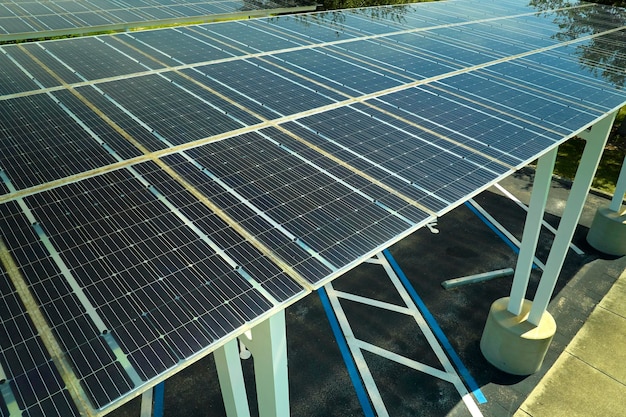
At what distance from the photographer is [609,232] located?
19688 mm

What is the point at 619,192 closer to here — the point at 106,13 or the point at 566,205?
the point at 566,205

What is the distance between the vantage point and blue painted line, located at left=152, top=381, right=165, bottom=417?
1285cm

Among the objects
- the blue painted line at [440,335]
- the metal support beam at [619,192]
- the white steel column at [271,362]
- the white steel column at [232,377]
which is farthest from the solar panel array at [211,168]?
the blue painted line at [440,335]

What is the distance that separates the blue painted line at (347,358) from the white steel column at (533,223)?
18.2 feet

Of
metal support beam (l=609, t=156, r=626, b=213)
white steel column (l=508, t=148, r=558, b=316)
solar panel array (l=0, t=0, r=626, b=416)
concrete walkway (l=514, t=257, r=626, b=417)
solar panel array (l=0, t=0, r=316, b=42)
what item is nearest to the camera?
solar panel array (l=0, t=0, r=626, b=416)

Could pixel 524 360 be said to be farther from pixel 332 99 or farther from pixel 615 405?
pixel 332 99

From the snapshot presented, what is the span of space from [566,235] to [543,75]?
614 centimetres

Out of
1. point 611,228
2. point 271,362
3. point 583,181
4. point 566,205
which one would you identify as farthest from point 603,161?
point 271,362

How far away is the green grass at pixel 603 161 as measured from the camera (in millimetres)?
25469

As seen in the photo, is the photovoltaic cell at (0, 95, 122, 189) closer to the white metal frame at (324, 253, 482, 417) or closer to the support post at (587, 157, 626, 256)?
the white metal frame at (324, 253, 482, 417)

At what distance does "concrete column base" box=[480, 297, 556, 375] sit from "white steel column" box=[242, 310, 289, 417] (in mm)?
9311

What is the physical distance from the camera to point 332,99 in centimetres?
1274

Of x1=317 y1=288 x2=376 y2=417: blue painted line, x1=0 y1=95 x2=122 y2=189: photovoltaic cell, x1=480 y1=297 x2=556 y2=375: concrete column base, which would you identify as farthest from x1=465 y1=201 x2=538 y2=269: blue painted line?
x1=0 y1=95 x2=122 y2=189: photovoltaic cell

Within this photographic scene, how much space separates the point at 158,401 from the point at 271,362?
26.7 feet
